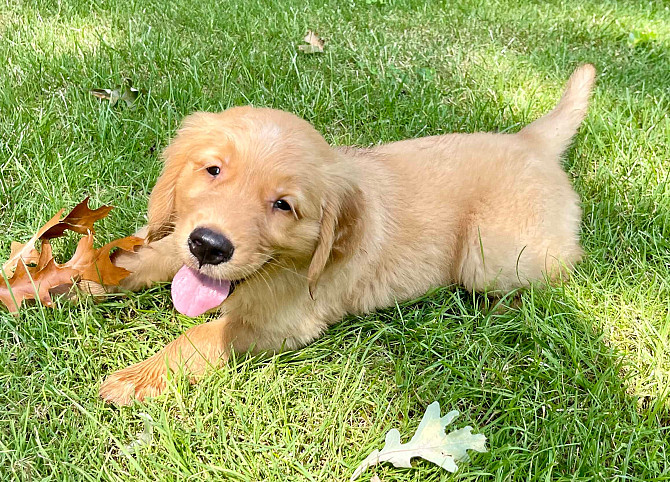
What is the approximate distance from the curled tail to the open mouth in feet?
6.21

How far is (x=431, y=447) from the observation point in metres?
2.05

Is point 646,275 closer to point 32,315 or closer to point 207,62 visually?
point 32,315

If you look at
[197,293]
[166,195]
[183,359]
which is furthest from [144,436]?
[166,195]

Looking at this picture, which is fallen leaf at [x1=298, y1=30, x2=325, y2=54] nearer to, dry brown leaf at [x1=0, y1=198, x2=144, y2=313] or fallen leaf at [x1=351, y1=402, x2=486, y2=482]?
dry brown leaf at [x1=0, y1=198, x2=144, y2=313]

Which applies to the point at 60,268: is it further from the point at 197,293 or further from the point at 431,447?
the point at 431,447

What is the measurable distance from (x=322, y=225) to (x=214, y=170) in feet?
1.44

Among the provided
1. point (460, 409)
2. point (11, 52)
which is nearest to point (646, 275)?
point (460, 409)

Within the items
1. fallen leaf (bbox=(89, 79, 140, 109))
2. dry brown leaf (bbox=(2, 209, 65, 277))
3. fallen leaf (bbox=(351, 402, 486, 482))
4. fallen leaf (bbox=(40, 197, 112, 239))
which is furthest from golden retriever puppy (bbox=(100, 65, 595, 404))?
fallen leaf (bbox=(89, 79, 140, 109))

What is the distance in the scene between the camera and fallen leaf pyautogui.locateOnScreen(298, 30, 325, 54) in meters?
4.33

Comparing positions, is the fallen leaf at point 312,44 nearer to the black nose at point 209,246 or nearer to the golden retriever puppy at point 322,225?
the golden retriever puppy at point 322,225

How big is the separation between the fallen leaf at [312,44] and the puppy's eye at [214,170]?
2.57 m

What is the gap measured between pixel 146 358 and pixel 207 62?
2416mm

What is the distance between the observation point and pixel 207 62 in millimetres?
3996

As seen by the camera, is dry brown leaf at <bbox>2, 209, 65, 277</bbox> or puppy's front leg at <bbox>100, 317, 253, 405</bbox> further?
dry brown leaf at <bbox>2, 209, 65, 277</bbox>
